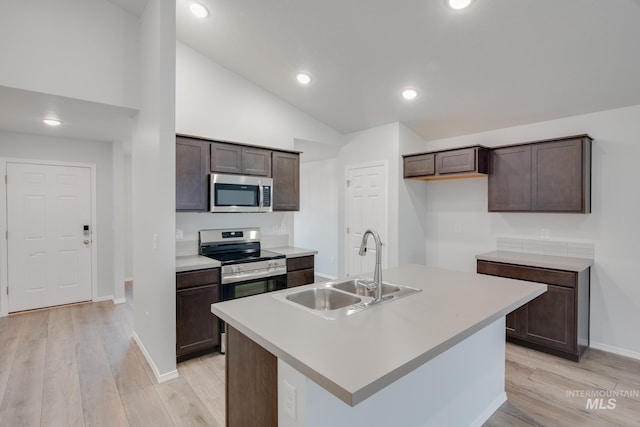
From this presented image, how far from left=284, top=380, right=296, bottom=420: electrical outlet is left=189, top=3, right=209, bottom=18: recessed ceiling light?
3.28m

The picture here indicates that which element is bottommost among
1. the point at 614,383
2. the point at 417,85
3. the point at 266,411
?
the point at 614,383

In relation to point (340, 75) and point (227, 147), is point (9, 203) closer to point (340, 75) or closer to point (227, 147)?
point (227, 147)

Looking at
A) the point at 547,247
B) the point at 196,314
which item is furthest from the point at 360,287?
the point at 547,247

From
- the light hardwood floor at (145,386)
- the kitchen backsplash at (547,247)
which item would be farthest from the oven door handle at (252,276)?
the kitchen backsplash at (547,247)

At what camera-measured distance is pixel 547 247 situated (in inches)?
139

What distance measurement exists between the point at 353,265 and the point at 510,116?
Answer: 2.87 metres

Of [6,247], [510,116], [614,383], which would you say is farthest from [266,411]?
[6,247]

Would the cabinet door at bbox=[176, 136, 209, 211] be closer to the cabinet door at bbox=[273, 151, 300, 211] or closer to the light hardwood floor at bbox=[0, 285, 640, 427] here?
the cabinet door at bbox=[273, 151, 300, 211]

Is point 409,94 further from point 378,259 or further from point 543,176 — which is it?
point 378,259

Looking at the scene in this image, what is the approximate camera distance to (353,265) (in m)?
4.96

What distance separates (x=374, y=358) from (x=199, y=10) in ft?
11.2

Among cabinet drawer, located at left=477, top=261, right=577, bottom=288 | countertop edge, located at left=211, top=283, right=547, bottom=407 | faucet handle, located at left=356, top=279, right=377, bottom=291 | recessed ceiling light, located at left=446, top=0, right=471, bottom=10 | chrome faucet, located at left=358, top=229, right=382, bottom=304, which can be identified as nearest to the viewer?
countertop edge, located at left=211, top=283, right=547, bottom=407

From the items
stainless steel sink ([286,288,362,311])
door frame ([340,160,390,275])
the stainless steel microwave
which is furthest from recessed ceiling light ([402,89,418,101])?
stainless steel sink ([286,288,362,311])

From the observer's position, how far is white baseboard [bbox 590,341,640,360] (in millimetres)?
3055
